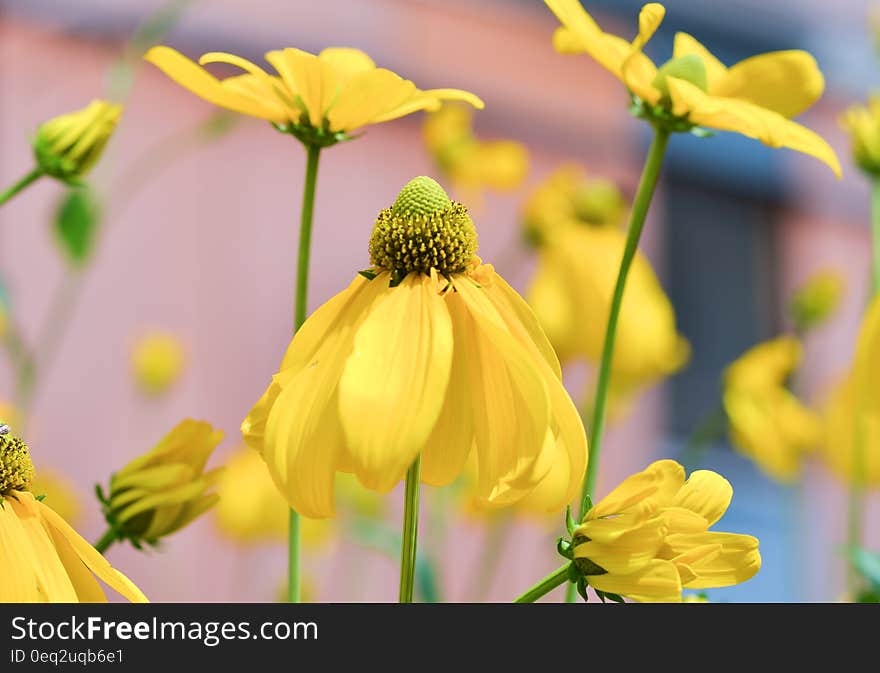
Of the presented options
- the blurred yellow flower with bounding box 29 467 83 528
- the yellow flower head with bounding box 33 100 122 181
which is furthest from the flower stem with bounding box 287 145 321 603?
the blurred yellow flower with bounding box 29 467 83 528

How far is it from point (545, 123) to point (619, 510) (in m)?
1.97

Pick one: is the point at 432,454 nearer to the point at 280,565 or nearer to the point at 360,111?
the point at 360,111

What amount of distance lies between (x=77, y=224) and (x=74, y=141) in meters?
0.19

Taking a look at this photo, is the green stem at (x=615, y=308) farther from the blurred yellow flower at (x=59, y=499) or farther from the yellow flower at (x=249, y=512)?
the yellow flower at (x=249, y=512)

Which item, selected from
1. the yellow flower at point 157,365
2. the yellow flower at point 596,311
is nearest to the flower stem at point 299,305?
the yellow flower at point 596,311

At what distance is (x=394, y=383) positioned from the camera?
195 mm

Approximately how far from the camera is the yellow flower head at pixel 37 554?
7.7 inches

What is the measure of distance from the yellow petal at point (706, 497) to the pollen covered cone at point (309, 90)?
0.26ft

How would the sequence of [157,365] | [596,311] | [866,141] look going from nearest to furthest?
[866,141] < [596,311] < [157,365]

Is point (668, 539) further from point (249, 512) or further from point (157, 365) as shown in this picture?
point (157, 365)

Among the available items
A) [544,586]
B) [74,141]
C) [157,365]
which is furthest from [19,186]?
[157,365]

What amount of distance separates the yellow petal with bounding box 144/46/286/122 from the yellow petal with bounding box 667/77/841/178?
84 millimetres

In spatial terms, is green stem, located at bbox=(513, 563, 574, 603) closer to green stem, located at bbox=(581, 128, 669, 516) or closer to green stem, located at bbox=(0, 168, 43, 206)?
green stem, located at bbox=(581, 128, 669, 516)

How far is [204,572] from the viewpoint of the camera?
5.22 feet
